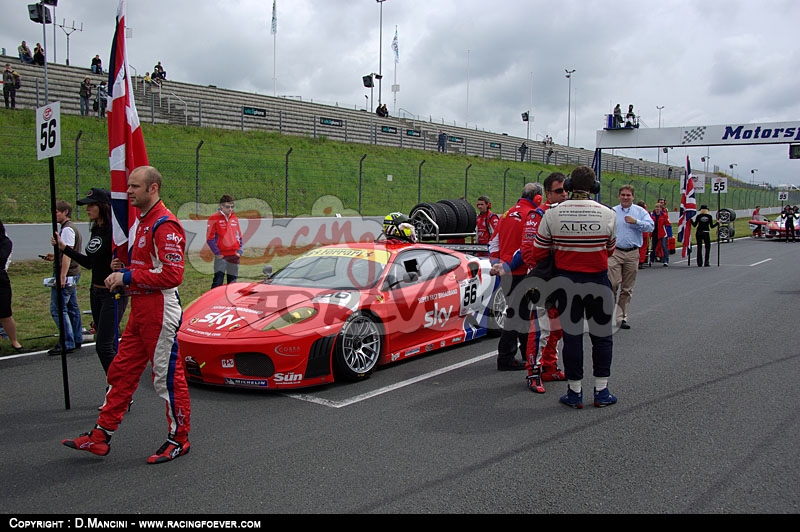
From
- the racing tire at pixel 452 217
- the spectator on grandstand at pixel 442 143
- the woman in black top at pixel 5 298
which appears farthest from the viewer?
the spectator on grandstand at pixel 442 143

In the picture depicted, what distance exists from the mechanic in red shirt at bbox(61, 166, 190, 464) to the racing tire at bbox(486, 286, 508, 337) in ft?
13.7

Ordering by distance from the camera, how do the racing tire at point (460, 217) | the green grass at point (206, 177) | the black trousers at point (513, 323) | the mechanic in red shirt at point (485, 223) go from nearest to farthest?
the black trousers at point (513, 323), the mechanic in red shirt at point (485, 223), the green grass at point (206, 177), the racing tire at point (460, 217)

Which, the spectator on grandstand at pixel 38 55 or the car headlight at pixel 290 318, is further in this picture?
the spectator on grandstand at pixel 38 55

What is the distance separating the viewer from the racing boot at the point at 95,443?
3850mm

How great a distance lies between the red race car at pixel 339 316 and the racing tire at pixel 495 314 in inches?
0.5

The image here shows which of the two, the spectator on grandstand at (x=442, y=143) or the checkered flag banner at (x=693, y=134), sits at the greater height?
the spectator on grandstand at (x=442, y=143)

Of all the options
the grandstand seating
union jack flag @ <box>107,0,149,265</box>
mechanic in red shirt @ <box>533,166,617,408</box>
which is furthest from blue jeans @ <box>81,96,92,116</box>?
mechanic in red shirt @ <box>533,166,617,408</box>

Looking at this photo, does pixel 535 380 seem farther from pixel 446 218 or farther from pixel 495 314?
pixel 446 218

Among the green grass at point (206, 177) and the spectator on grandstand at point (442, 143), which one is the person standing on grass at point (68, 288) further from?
the spectator on grandstand at point (442, 143)

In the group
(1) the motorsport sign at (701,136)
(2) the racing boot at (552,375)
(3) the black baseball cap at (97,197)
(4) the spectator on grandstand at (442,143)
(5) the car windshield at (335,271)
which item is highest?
(4) the spectator on grandstand at (442,143)

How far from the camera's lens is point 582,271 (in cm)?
483

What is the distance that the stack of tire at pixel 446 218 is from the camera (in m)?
12.1

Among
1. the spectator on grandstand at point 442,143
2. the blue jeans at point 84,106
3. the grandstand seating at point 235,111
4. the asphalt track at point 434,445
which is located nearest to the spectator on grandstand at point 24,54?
the grandstand seating at point 235,111

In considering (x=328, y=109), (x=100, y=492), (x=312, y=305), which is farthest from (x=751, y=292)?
(x=328, y=109)
